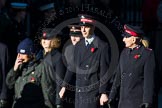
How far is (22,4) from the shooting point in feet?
47.1

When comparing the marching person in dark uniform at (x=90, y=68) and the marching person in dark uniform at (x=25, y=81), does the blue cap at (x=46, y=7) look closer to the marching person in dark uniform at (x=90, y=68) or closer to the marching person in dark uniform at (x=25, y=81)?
the marching person in dark uniform at (x=90, y=68)

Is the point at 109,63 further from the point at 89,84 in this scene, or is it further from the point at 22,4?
the point at 22,4

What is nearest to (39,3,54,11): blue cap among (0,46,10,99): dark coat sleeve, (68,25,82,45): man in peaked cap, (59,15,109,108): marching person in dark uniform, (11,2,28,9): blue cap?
(11,2,28,9): blue cap

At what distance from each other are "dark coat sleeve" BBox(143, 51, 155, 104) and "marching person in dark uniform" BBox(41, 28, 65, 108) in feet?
5.03

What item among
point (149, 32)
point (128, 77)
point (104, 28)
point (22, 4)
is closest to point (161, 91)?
point (149, 32)

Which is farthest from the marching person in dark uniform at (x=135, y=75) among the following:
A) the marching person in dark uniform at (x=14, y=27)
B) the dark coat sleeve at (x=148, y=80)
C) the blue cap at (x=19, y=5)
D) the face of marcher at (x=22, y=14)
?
the blue cap at (x=19, y=5)

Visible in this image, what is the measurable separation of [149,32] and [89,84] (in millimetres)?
3815

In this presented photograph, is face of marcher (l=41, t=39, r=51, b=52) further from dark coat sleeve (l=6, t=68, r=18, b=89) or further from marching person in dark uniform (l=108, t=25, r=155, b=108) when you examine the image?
marching person in dark uniform (l=108, t=25, r=155, b=108)

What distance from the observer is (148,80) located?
35.9 feet

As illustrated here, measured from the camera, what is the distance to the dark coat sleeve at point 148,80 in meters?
10.9

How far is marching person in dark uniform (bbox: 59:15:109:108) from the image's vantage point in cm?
1171

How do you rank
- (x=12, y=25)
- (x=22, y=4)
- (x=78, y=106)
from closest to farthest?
(x=78, y=106) < (x=12, y=25) < (x=22, y=4)

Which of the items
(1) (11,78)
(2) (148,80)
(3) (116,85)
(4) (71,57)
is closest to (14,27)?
(4) (71,57)

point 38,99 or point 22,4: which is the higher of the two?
point 22,4
